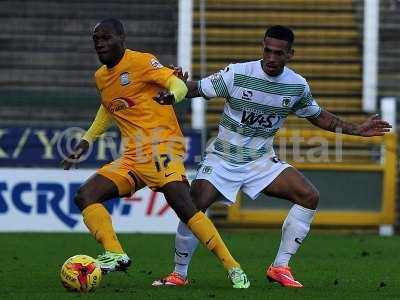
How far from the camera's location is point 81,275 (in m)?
8.29

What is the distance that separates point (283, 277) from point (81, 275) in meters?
1.63

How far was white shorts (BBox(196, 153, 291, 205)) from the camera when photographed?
903 cm

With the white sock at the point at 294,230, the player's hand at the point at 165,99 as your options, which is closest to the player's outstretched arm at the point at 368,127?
the white sock at the point at 294,230

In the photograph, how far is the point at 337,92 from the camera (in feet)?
65.2

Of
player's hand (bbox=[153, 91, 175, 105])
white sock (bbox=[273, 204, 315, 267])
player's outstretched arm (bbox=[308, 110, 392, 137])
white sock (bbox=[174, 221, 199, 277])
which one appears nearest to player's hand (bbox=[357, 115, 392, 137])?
player's outstretched arm (bbox=[308, 110, 392, 137])

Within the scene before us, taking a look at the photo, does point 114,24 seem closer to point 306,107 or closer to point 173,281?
point 306,107

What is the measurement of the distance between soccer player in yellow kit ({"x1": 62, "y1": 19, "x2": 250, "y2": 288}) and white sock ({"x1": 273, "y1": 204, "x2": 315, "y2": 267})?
547 millimetres

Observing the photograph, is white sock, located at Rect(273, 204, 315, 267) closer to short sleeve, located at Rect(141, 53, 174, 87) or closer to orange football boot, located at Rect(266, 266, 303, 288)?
orange football boot, located at Rect(266, 266, 303, 288)

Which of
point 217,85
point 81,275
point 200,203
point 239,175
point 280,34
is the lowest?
point 81,275

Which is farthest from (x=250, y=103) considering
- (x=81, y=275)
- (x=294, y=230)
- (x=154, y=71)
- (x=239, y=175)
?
(x=81, y=275)

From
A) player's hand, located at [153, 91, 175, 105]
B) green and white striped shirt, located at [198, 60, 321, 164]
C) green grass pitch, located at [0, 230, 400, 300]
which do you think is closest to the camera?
player's hand, located at [153, 91, 175, 105]

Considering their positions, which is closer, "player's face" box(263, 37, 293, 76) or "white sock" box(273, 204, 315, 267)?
"player's face" box(263, 37, 293, 76)

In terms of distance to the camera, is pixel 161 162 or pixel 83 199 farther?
pixel 161 162

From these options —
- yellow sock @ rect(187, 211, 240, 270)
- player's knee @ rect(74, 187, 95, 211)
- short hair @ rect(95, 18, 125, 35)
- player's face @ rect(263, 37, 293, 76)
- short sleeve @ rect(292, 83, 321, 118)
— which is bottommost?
yellow sock @ rect(187, 211, 240, 270)
